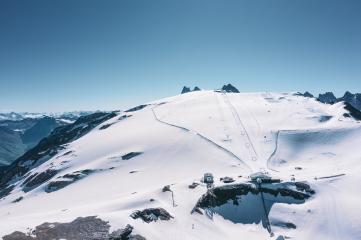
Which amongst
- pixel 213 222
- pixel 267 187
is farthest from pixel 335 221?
pixel 213 222

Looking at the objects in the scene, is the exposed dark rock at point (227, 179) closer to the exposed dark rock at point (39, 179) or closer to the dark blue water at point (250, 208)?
the dark blue water at point (250, 208)

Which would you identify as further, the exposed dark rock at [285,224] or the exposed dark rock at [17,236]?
the exposed dark rock at [285,224]

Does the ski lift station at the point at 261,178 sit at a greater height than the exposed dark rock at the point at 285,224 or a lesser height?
greater

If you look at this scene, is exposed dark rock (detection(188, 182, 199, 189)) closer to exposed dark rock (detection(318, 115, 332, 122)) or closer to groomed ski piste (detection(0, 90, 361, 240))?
groomed ski piste (detection(0, 90, 361, 240))

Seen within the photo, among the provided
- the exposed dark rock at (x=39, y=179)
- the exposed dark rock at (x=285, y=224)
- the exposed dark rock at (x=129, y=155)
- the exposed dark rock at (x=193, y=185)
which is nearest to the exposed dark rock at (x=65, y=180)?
the exposed dark rock at (x=129, y=155)

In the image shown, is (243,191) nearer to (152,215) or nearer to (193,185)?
(193,185)

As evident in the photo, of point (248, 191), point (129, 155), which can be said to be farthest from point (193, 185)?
→ point (129, 155)
